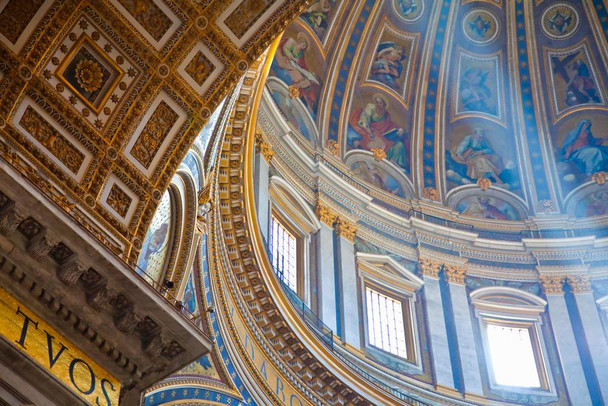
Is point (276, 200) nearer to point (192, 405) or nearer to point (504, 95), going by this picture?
point (192, 405)

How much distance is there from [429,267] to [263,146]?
6609mm

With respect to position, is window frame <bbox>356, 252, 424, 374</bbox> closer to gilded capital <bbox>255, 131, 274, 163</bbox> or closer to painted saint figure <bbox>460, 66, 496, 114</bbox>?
gilded capital <bbox>255, 131, 274, 163</bbox>

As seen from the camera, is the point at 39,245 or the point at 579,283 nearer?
the point at 39,245

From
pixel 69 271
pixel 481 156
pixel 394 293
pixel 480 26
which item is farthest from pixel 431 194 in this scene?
pixel 69 271

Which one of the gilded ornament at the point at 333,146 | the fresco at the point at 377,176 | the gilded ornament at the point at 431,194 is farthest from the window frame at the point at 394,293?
the gilded ornament at the point at 431,194

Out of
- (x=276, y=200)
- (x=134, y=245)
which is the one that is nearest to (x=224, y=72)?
(x=134, y=245)

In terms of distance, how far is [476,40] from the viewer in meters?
31.6

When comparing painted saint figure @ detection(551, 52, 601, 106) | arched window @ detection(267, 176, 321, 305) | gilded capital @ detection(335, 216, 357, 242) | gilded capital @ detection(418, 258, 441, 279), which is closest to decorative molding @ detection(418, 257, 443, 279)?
gilded capital @ detection(418, 258, 441, 279)

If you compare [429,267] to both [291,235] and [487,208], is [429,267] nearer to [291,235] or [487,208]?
[487,208]

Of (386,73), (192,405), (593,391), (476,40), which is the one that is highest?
(476,40)

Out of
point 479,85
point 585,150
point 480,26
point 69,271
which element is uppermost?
point 480,26

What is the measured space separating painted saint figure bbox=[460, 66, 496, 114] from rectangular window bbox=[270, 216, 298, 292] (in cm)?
1043

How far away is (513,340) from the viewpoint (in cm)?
2594

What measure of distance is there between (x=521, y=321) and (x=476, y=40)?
33.1 ft
